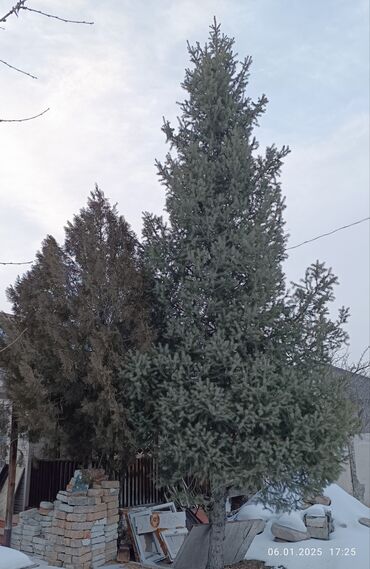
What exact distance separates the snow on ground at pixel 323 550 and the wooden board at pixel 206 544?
0.46 meters

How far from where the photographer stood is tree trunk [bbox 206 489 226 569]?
17.2 feet

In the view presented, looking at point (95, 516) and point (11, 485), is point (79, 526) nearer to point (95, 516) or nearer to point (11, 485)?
point (95, 516)

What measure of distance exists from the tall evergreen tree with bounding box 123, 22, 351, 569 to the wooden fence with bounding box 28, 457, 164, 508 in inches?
47.0

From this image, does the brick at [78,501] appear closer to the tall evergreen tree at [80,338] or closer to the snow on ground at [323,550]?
the tall evergreen tree at [80,338]

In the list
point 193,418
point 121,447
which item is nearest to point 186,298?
point 193,418

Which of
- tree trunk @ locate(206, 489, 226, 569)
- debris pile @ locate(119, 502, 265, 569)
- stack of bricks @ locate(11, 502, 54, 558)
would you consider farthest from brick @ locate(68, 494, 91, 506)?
tree trunk @ locate(206, 489, 226, 569)

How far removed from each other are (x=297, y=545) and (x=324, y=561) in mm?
600

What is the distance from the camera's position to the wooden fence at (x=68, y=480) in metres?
6.63

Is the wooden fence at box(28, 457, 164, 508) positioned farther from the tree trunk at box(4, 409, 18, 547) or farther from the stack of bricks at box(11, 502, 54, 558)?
the stack of bricks at box(11, 502, 54, 558)

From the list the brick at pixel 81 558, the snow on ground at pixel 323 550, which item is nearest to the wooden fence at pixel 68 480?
the brick at pixel 81 558

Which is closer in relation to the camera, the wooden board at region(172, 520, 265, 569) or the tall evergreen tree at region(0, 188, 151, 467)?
the tall evergreen tree at region(0, 188, 151, 467)

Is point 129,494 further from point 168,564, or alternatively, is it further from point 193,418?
point 193,418

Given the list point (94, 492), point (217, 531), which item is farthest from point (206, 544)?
point (94, 492)

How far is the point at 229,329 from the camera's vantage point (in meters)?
5.29
